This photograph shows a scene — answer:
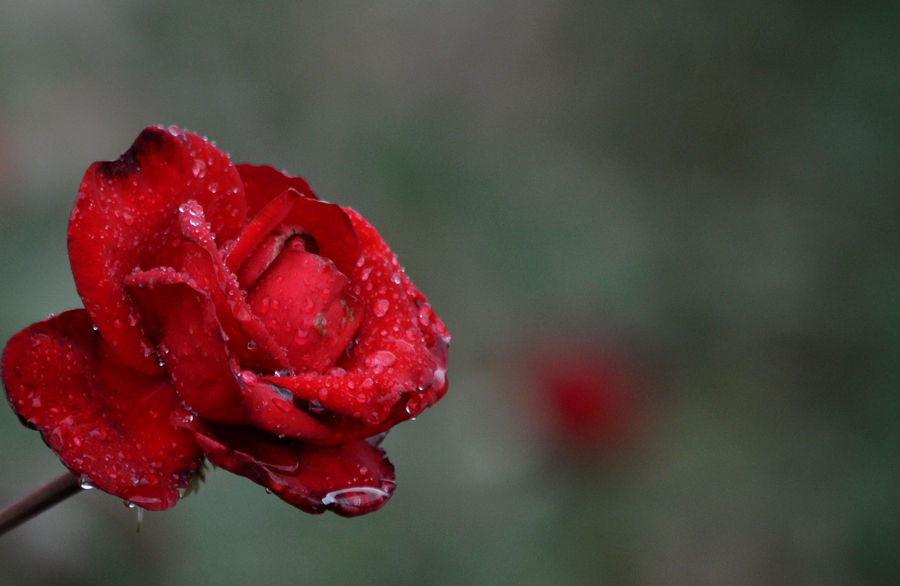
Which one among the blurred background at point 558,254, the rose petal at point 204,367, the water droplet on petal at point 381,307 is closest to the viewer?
the rose petal at point 204,367

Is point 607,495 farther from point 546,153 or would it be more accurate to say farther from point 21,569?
point 546,153

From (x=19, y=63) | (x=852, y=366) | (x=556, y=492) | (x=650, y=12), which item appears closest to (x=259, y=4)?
(x=19, y=63)

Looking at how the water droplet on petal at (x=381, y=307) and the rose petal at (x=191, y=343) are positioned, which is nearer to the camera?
the rose petal at (x=191, y=343)

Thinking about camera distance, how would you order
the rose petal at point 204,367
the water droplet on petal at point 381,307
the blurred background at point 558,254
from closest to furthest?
the rose petal at point 204,367 → the water droplet on petal at point 381,307 → the blurred background at point 558,254

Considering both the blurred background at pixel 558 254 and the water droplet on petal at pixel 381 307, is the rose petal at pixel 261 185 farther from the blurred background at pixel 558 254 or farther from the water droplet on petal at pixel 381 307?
the blurred background at pixel 558 254

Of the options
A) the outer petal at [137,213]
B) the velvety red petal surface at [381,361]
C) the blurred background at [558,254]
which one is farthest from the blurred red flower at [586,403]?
the outer petal at [137,213]

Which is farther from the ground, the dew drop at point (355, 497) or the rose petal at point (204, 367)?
the rose petal at point (204, 367)

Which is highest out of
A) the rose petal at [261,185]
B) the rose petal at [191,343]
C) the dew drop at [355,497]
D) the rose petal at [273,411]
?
the rose petal at [261,185]

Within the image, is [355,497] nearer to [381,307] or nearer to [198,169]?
[381,307]
